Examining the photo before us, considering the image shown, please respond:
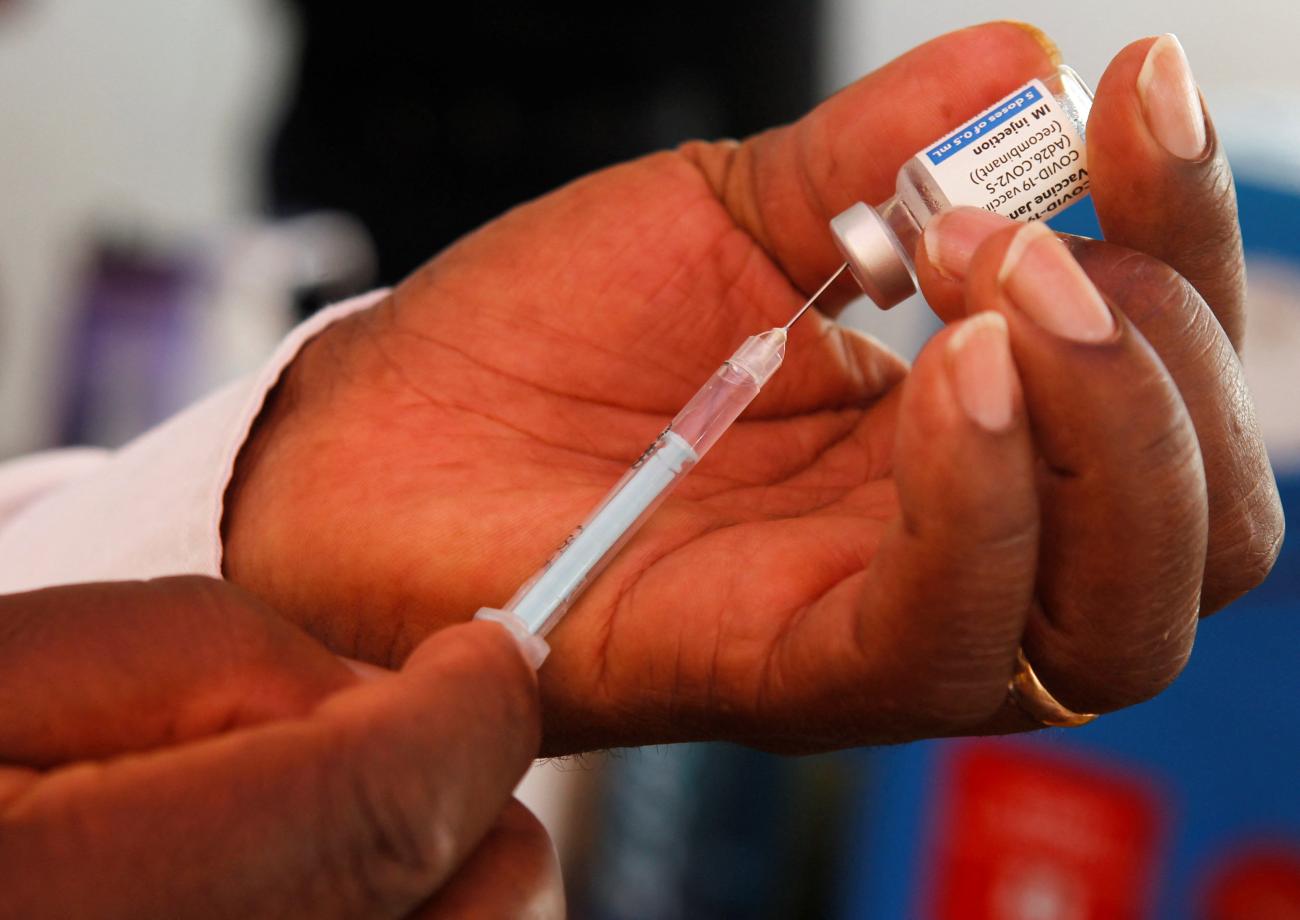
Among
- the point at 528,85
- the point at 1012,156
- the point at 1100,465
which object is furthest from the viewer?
the point at 528,85

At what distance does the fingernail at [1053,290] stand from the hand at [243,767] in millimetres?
307

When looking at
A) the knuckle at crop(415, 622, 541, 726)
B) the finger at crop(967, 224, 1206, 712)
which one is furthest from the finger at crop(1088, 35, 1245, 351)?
the knuckle at crop(415, 622, 541, 726)

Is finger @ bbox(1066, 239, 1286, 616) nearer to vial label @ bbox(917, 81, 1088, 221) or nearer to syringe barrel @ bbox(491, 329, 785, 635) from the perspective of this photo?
vial label @ bbox(917, 81, 1088, 221)

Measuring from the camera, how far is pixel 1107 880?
120cm

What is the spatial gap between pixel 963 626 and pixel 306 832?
0.31m

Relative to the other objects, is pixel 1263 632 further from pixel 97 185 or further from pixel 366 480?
pixel 97 185

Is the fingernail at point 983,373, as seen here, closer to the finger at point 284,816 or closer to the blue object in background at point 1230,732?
the finger at point 284,816

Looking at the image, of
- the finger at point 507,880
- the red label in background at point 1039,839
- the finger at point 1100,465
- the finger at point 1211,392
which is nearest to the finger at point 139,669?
the finger at point 507,880

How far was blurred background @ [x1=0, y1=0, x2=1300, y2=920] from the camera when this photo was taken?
3.89 ft

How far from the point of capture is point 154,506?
0.85m

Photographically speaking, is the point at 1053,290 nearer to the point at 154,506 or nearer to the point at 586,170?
the point at 154,506

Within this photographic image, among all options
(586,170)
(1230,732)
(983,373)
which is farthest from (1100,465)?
(586,170)

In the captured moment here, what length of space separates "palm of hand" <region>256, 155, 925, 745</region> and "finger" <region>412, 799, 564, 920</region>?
0.44 ft

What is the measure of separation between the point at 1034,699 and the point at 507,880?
0.33 m
